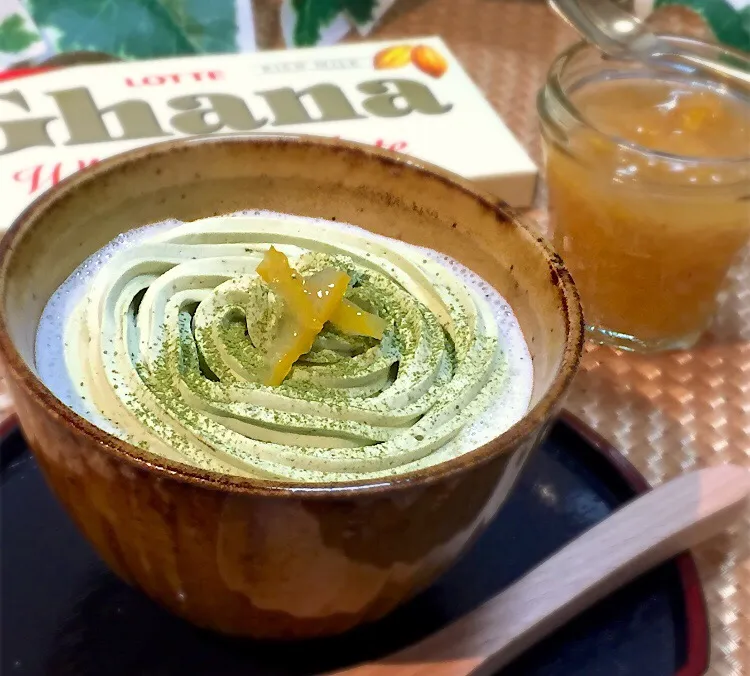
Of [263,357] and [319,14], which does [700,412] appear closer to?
[263,357]

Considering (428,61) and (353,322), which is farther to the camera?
(428,61)

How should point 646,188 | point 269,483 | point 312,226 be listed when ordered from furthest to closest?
point 646,188 < point 312,226 < point 269,483

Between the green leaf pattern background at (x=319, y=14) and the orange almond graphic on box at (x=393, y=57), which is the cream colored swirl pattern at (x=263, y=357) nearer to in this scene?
the orange almond graphic on box at (x=393, y=57)

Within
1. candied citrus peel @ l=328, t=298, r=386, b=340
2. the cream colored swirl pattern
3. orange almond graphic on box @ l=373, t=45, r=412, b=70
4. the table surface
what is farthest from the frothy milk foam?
orange almond graphic on box @ l=373, t=45, r=412, b=70

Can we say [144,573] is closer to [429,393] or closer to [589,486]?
[429,393]

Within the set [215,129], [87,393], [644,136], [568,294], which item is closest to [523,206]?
[644,136]

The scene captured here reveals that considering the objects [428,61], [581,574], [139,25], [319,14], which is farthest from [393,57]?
[581,574]

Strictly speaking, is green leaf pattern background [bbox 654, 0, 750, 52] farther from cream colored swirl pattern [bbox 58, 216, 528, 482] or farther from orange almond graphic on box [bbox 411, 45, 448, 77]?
cream colored swirl pattern [bbox 58, 216, 528, 482]
